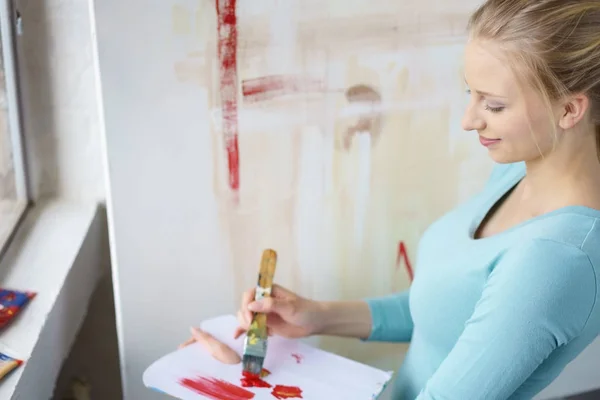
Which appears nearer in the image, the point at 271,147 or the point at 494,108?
the point at 494,108

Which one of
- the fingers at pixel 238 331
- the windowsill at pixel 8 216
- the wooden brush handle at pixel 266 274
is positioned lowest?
the fingers at pixel 238 331

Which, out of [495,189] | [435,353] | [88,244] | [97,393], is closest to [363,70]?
[495,189]

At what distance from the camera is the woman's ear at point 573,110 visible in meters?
0.70

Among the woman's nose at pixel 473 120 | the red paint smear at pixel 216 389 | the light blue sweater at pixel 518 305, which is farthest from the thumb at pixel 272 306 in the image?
the woman's nose at pixel 473 120

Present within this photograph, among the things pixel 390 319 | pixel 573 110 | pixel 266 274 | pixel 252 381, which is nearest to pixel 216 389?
pixel 252 381

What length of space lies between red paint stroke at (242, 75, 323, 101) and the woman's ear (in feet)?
1.27

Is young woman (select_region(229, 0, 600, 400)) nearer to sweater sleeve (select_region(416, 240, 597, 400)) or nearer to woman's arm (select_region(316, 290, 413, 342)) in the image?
sweater sleeve (select_region(416, 240, 597, 400))

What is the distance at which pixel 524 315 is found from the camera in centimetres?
67

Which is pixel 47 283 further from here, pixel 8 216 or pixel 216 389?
pixel 216 389

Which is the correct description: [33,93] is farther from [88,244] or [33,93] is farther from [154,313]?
[154,313]

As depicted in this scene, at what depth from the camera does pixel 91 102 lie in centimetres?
111

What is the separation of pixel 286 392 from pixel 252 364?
0.05 m

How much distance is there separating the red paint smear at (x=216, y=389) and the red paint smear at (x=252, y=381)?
1 cm

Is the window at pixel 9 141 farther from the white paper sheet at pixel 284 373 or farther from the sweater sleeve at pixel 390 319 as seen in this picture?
the sweater sleeve at pixel 390 319
